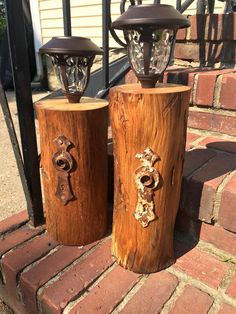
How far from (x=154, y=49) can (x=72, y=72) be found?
362 millimetres

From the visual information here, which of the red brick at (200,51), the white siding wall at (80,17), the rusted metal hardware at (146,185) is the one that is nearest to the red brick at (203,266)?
the rusted metal hardware at (146,185)

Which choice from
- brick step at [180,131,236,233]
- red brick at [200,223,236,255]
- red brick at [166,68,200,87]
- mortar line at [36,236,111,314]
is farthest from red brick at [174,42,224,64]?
mortar line at [36,236,111,314]

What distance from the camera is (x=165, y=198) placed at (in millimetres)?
1088

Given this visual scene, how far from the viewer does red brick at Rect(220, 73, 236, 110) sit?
4.85 feet

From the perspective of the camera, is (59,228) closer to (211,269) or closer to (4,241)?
(4,241)

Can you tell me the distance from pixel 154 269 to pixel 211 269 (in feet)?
0.71

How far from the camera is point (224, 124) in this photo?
1.58 metres

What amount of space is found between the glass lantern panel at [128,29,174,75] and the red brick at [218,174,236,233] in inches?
19.5

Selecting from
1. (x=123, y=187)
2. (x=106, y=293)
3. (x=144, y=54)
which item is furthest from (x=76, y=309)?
(x=144, y=54)

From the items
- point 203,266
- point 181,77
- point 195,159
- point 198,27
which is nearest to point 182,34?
point 198,27

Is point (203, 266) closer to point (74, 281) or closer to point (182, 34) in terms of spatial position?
point (74, 281)

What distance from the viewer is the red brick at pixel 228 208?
1109 millimetres

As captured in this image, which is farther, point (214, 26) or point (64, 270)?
point (214, 26)

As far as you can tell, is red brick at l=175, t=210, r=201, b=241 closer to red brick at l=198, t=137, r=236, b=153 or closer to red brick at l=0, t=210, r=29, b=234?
red brick at l=198, t=137, r=236, b=153
